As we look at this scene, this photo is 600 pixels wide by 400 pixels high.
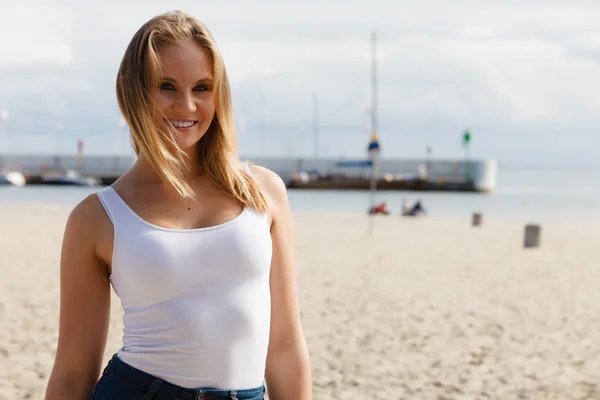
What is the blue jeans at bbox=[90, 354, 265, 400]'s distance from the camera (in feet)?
5.76

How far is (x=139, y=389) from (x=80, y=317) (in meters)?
0.22

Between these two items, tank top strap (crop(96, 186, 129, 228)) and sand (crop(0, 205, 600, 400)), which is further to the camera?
sand (crop(0, 205, 600, 400))

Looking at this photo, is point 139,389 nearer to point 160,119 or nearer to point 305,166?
point 160,119

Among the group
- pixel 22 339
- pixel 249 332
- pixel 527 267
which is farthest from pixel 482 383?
pixel 527 267

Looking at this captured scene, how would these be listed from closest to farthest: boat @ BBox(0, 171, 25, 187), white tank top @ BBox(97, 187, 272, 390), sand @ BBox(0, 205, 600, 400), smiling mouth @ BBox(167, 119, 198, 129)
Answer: white tank top @ BBox(97, 187, 272, 390)
smiling mouth @ BBox(167, 119, 198, 129)
sand @ BBox(0, 205, 600, 400)
boat @ BBox(0, 171, 25, 187)

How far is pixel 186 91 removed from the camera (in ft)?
6.02

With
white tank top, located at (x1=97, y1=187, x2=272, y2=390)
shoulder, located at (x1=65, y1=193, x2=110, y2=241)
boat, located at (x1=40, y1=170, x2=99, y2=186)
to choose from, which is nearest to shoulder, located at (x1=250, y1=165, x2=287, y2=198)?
white tank top, located at (x1=97, y1=187, x2=272, y2=390)

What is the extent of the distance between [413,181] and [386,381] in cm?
6346

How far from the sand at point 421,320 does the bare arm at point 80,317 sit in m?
4.50

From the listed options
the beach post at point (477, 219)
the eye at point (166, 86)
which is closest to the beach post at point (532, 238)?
the beach post at point (477, 219)

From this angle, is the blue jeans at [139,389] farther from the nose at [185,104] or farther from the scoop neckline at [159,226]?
the nose at [185,104]

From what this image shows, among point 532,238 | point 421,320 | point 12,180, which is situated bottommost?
point 12,180

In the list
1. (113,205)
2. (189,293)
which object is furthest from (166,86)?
(189,293)

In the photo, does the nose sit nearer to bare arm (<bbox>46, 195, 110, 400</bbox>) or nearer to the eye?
the eye
